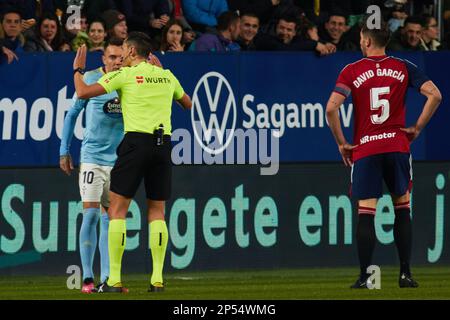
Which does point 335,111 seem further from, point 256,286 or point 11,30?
point 11,30

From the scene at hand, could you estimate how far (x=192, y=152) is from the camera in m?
17.8

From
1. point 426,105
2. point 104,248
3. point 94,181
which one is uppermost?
point 426,105

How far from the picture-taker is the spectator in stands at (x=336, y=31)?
19.4 meters

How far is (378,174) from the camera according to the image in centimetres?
1367

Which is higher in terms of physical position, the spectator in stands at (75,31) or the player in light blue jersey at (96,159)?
the spectator in stands at (75,31)

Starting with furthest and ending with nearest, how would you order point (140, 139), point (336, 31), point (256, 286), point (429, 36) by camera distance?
1. point (429, 36)
2. point (336, 31)
3. point (256, 286)
4. point (140, 139)

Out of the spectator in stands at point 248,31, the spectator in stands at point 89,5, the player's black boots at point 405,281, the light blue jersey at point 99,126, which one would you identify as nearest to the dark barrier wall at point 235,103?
the spectator in stands at point 248,31

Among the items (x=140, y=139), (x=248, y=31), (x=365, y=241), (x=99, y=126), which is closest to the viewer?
(x=140, y=139)

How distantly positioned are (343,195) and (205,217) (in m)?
1.69

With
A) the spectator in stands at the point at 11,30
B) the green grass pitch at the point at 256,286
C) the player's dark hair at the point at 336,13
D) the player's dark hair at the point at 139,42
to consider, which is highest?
the player's dark hair at the point at 336,13

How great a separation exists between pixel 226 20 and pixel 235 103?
1.34 m

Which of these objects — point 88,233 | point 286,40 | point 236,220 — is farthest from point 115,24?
point 88,233

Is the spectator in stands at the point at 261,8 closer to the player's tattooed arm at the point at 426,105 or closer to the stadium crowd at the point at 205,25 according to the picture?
the stadium crowd at the point at 205,25
